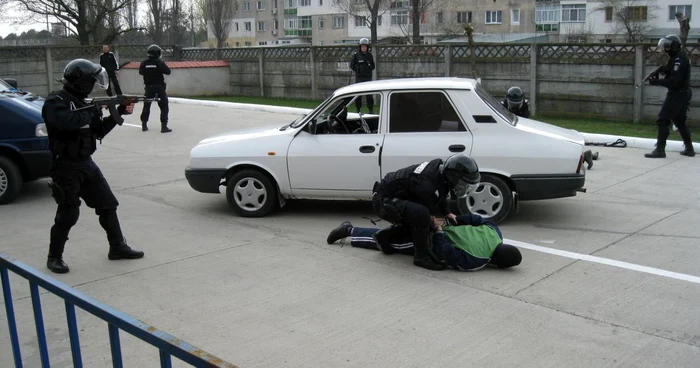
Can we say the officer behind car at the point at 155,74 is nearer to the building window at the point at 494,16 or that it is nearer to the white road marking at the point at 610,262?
the white road marking at the point at 610,262

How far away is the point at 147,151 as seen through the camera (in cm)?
1327

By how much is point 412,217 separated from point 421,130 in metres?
1.84

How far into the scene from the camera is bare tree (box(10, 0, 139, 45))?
37.9 metres

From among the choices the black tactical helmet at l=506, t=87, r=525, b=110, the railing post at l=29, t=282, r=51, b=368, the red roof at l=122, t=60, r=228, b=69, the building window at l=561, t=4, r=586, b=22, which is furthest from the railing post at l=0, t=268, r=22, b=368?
the building window at l=561, t=4, r=586, b=22

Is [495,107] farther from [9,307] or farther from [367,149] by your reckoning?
[9,307]

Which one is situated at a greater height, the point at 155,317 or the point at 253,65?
the point at 253,65

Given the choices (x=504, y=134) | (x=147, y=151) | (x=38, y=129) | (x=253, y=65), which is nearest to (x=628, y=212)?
(x=504, y=134)

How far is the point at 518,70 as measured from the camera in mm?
A: 16984

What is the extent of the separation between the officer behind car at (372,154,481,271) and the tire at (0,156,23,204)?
498 centimetres

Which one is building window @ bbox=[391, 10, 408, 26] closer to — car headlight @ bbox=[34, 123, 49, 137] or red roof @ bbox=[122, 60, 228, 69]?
red roof @ bbox=[122, 60, 228, 69]

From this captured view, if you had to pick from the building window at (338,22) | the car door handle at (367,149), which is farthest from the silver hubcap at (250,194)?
the building window at (338,22)

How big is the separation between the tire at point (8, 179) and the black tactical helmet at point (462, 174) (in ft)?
18.6

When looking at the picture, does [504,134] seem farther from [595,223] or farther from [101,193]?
[101,193]

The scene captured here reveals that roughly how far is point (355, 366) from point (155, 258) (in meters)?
3.00
